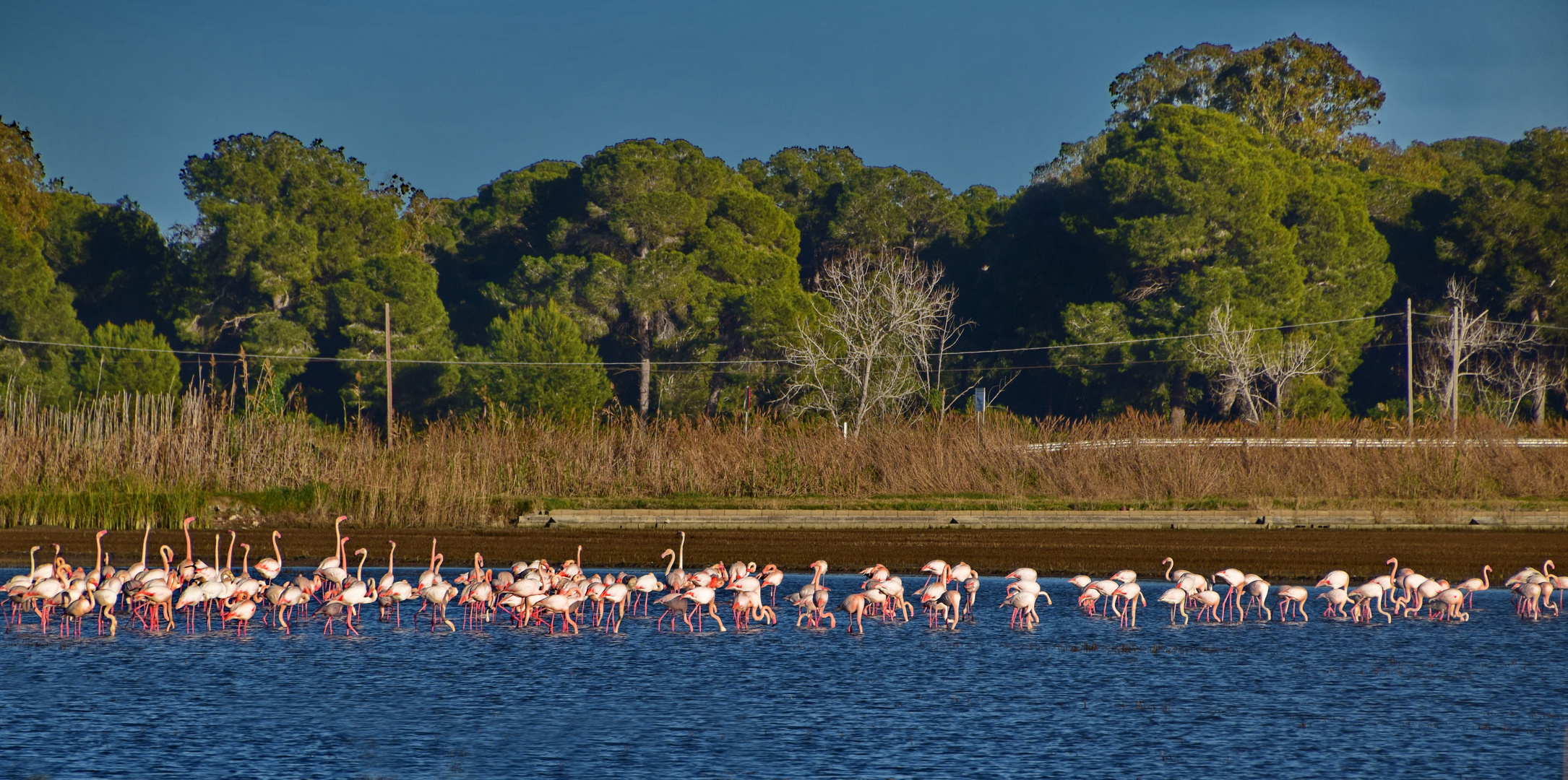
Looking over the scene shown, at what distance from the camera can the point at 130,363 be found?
5528cm

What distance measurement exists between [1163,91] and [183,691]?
67045mm

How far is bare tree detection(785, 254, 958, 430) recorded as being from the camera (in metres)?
47.1

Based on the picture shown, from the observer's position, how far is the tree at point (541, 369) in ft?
→ 177

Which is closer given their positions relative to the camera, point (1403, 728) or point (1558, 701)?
point (1403, 728)

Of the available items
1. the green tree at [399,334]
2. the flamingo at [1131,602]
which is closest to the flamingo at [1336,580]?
the flamingo at [1131,602]

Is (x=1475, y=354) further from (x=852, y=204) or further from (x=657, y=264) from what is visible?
(x=657, y=264)

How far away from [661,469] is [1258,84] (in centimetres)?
5430

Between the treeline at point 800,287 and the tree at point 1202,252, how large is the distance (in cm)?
13

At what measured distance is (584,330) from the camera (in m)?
58.0

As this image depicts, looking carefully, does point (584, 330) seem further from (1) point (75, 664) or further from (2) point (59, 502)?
(1) point (75, 664)

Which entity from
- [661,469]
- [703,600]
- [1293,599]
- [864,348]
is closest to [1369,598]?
[1293,599]

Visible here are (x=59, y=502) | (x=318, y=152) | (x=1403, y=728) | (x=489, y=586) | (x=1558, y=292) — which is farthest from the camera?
(x=318, y=152)

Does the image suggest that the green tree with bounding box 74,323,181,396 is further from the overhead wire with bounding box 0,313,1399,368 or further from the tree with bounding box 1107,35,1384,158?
the tree with bounding box 1107,35,1384,158

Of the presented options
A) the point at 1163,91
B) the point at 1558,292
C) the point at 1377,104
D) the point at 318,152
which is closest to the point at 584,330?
the point at 318,152
